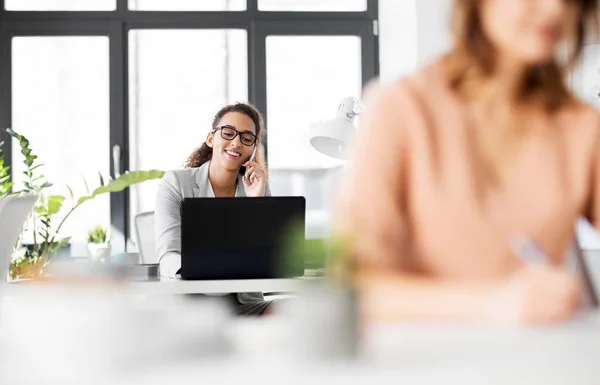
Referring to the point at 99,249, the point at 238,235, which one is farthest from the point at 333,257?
the point at 99,249

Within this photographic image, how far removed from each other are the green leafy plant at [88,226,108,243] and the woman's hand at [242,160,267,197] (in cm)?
227

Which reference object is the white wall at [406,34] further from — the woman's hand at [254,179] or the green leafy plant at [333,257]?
the green leafy plant at [333,257]

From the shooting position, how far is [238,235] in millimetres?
2160

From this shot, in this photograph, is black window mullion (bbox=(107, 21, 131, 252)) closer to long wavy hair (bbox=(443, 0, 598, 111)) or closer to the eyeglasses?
the eyeglasses

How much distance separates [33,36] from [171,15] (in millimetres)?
887

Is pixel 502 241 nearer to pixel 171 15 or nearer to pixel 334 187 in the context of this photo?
pixel 334 187

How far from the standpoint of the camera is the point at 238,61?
17.4ft

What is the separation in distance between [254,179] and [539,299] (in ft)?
7.07

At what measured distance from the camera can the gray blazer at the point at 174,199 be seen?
2584mm

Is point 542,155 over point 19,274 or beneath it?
over

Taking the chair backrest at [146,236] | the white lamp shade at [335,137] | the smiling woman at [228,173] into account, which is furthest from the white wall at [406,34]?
the chair backrest at [146,236]

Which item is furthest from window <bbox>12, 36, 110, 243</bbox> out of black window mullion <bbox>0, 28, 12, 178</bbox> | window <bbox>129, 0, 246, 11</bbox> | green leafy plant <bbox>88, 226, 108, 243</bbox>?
window <bbox>129, 0, 246, 11</bbox>

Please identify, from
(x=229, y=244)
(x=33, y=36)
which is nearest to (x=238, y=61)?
(x=33, y=36)

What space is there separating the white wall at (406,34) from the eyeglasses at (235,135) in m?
1.82
